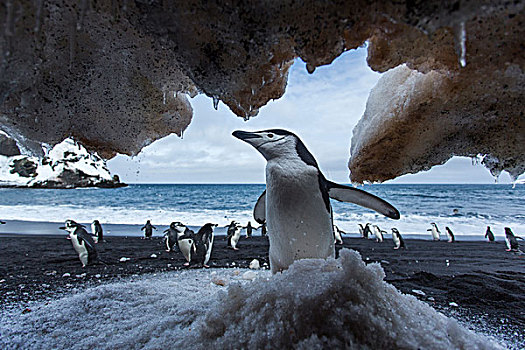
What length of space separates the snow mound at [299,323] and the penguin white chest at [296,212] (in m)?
0.93

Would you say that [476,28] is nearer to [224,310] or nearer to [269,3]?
[269,3]

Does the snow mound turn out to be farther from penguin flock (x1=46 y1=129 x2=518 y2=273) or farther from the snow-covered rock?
the snow-covered rock

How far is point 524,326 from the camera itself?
8.95 feet

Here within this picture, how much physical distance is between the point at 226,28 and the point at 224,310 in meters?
1.47

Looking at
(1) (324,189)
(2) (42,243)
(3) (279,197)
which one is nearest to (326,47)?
(3) (279,197)

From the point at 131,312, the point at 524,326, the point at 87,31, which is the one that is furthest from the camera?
the point at 524,326

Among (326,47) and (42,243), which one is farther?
(42,243)

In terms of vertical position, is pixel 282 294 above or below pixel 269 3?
below

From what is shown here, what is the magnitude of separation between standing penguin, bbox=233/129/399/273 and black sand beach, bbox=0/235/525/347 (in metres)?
1.56

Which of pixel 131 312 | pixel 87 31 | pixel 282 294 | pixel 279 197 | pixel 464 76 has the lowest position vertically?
pixel 131 312

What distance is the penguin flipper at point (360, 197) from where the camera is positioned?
10.1 feet

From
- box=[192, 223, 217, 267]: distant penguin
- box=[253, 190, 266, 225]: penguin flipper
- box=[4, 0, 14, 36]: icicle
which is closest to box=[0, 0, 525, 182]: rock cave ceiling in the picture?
box=[4, 0, 14, 36]: icicle

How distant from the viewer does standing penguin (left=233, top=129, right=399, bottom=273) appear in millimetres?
2730

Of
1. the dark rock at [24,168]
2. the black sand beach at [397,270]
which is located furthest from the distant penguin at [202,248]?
the dark rock at [24,168]
